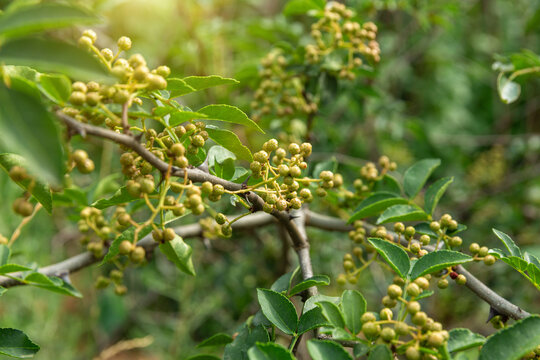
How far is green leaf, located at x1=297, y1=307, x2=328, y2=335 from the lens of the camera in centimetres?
79

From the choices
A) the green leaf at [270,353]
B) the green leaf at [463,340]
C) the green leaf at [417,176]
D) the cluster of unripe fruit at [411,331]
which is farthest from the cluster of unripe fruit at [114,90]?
the green leaf at [417,176]

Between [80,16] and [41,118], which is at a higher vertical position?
[80,16]

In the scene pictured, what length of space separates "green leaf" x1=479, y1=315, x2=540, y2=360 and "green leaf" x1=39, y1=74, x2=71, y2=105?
0.74 metres

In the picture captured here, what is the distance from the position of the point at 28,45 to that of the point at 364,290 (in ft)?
7.16

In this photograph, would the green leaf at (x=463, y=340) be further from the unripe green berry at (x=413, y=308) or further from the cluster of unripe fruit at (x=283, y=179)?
the cluster of unripe fruit at (x=283, y=179)

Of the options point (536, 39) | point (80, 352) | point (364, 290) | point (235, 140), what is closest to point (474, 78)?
point (536, 39)

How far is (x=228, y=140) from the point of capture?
838 mm

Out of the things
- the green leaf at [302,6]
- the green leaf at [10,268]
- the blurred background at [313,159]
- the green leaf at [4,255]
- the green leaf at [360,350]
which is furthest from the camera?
the blurred background at [313,159]

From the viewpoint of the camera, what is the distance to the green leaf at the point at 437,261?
0.76 m

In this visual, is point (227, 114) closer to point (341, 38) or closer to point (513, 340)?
point (513, 340)

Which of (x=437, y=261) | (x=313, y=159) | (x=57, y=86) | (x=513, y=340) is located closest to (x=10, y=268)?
(x=57, y=86)

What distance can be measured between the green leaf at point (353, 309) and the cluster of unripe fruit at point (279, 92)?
863 millimetres

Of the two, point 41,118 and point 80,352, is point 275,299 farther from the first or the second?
point 80,352

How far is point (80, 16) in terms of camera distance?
1.73 feet
